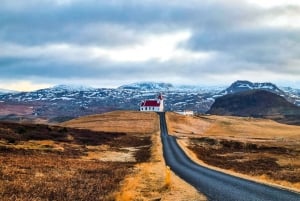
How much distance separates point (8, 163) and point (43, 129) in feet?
174

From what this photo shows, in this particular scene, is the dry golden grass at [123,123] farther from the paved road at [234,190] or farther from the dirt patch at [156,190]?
the dirt patch at [156,190]

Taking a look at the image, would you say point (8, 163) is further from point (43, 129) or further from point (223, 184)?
point (43, 129)

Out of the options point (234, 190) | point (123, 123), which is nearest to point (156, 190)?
point (234, 190)

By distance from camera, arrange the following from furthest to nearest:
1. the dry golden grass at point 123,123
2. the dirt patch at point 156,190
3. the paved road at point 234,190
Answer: the dry golden grass at point 123,123, the dirt patch at point 156,190, the paved road at point 234,190

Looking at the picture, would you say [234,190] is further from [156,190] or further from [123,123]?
[123,123]

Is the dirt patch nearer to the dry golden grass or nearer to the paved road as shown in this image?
the paved road

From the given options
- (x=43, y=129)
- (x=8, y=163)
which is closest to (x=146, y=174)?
(x=8, y=163)

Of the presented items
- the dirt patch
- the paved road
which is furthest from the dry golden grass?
the dirt patch

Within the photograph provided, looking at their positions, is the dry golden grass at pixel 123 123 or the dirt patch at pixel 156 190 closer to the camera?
the dirt patch at pixel 156 190

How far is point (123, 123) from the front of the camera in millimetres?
158875

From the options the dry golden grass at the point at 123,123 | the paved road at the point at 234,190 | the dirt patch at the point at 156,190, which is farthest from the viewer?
the dry golden grass at the point at 123,123

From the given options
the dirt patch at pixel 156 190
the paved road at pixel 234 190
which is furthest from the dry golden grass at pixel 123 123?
the dirt patch at pixel 156 190

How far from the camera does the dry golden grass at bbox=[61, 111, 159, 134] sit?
145375mm

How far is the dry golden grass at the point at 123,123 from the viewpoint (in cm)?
14538
